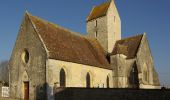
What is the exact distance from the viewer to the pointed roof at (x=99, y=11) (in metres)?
43.5

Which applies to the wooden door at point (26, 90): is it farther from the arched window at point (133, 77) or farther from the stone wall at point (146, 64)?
the stone wall at point (146, 64)

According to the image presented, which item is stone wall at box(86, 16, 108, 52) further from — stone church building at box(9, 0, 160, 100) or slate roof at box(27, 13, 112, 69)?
slate roof at box(27, 13, 112, 69)

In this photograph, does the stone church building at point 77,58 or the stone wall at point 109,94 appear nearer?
the stone wall at point 109,94

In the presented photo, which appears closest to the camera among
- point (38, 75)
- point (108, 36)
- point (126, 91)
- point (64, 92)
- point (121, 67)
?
point (126, 91)

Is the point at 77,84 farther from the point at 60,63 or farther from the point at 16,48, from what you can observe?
the point at 16,48

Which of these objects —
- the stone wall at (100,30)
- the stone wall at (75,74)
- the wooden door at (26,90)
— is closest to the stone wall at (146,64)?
the stone wall at (75,74)

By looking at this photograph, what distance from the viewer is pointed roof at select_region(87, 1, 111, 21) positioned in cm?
4347

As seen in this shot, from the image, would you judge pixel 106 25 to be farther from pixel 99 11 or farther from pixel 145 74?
pixel 145 74

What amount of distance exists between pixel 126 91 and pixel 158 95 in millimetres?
2788

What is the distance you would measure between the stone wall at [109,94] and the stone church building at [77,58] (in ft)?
5.76

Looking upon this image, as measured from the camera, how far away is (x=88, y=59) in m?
33.9

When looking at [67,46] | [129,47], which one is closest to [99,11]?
[129,47]

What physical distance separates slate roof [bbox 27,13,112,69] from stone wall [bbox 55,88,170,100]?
4193 mm

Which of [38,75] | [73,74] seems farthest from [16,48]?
[73,74]
